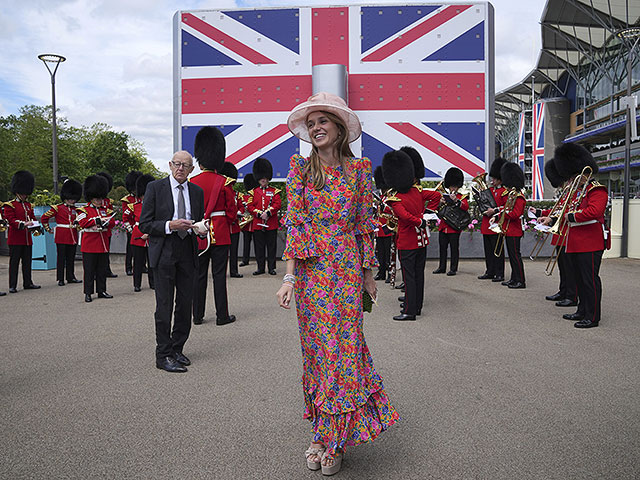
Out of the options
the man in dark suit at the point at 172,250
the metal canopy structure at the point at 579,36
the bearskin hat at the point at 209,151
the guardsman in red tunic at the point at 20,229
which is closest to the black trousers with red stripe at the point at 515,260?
the bearskin hat at the point at 209,151

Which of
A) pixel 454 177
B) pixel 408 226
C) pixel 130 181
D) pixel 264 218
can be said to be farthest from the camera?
pixel 130 181

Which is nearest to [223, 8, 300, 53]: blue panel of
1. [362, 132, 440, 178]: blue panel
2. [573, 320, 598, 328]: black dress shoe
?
[362, 132, 440, 178]: blue panel

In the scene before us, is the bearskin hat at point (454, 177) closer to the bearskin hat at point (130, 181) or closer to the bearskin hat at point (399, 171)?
the bearskin hat at point (399, 171)

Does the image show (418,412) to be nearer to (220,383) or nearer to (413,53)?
(220,383)

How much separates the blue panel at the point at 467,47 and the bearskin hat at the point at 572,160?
2.82m

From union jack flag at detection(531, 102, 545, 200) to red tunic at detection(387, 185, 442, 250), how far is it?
34.1 m

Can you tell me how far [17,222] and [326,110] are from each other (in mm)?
7299

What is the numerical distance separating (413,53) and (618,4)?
89.7ft

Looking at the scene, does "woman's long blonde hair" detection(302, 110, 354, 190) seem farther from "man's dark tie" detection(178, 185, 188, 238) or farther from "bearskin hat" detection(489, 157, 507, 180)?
"bearskin hat" detection(489, 157, 507, 180)

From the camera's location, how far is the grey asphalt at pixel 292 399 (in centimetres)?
261

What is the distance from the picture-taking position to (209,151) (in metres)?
5.94

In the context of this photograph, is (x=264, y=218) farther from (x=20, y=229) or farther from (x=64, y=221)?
(x=20, y=229)

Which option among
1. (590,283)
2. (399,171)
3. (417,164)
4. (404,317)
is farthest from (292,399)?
(417,164)

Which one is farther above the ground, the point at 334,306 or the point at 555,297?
the point at 334,306
